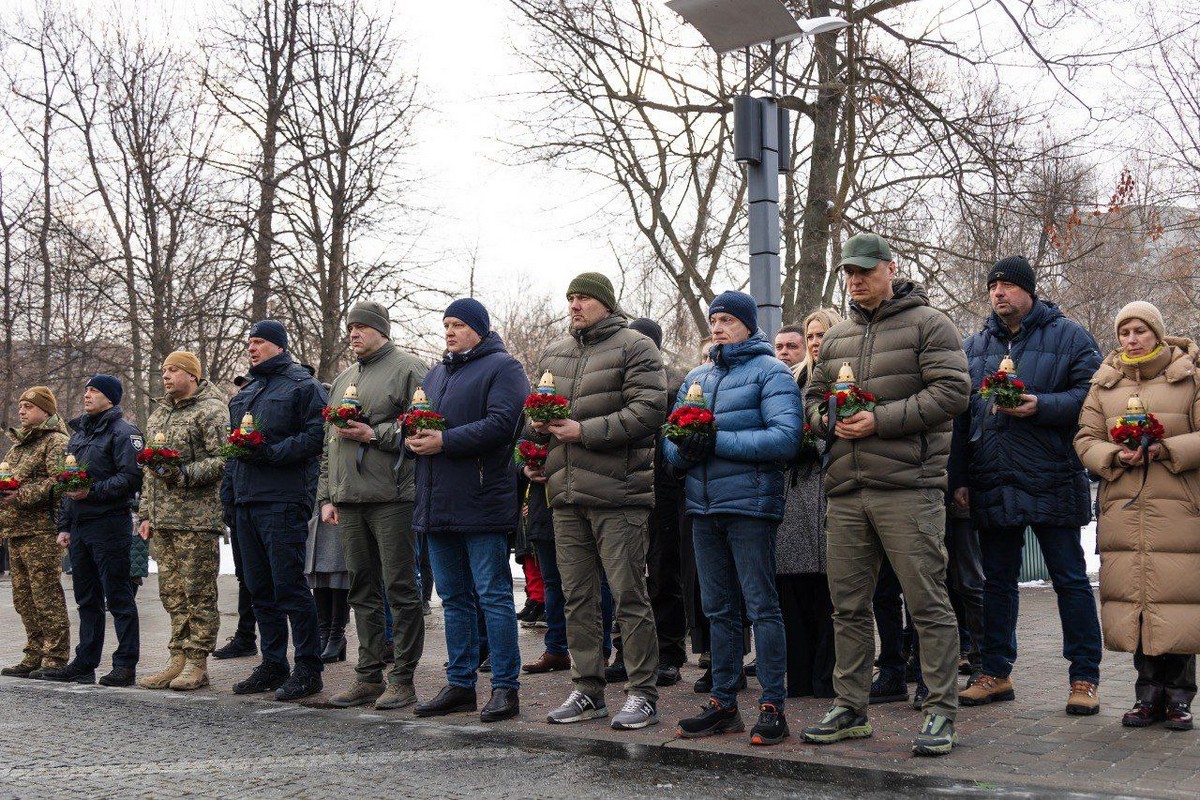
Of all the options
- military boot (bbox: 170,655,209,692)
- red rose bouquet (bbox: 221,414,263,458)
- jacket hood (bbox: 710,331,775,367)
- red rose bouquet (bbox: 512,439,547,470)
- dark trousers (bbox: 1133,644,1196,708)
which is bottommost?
military boot (bbox: 170,655,209,692)

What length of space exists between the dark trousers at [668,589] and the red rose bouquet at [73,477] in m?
4.21

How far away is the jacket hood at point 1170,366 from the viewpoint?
21.0ft

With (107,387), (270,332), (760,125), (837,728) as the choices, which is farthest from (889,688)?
(107,387)

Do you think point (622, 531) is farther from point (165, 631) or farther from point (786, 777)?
point (165, 631)

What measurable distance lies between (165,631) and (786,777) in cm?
874

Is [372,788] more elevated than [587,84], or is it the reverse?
[587,84]

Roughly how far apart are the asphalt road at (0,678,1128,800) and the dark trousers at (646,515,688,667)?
1836 millimetres

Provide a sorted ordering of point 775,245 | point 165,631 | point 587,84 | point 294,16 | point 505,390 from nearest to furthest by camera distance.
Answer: point 505,390 → point 775,245 → point 165,631 → point 587,84 → point 294,16

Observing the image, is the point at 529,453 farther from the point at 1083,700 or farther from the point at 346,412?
the point at 1083,700

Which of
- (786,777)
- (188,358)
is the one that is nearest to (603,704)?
(786,777)

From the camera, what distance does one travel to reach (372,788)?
547 centimetres

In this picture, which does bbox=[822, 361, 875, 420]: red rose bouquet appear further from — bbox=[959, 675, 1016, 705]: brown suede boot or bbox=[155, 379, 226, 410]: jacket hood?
bbox=[155, 379, 226, 410]: jacket hood

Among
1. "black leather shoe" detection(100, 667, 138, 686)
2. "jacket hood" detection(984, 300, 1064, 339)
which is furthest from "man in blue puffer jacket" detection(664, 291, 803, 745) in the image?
"black leather shoe" detection(100, 667, 138, 686)

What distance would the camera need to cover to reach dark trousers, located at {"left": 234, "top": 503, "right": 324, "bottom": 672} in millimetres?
8148
